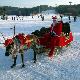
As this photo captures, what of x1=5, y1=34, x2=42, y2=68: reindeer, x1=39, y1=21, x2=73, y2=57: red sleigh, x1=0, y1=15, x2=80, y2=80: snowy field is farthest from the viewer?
x1=39, y1=21, x2=73, y2=57: red sleigh

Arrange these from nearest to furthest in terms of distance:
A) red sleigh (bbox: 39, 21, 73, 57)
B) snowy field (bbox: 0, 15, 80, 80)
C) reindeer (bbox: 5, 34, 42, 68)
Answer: snowy field (bbox: 0, 15, 80, 80) < reindeer (bbox: 5, 34, 42, 68) < red sleigh (bbox: 39, 21, 73, 57)

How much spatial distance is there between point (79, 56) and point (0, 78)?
3287 millimetres

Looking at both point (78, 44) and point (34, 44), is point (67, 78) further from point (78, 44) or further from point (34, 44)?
point (78, 44)

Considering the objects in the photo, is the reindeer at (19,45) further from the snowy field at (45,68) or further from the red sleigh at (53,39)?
the red sleigh at (53,39)

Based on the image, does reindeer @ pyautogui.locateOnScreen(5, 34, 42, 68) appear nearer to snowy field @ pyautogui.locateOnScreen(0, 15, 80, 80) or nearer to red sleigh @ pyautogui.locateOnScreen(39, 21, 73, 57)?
snowy field @ pyautogui.locateOnScreen(0, 15, 80, 80)

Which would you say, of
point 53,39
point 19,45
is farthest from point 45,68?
point 53,39

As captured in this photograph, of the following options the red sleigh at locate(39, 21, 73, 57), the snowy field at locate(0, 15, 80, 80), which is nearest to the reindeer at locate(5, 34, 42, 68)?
the snowy field at locate(0, 15, 80, 80)

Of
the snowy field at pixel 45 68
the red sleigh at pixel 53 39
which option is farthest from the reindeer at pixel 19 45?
the red sleigh at pixel 53 39

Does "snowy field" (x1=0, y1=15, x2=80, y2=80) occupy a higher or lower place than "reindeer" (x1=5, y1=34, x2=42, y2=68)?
lower

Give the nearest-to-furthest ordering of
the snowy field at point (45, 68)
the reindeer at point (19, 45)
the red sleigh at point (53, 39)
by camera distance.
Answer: the snowy field at point (45, 68) < the reindeer at point (19, 45) < the red sleigh at point (53, 39)

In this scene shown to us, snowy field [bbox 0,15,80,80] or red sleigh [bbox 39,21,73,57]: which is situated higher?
red sleigh [bbox 39,21,73,57]

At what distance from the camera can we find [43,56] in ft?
37.7

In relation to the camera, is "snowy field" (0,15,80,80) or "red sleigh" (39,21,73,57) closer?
"snowy field" (0,15,80,80)

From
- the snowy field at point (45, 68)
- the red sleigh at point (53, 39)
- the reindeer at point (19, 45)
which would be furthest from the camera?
the red sleigh at point (53, 39)
